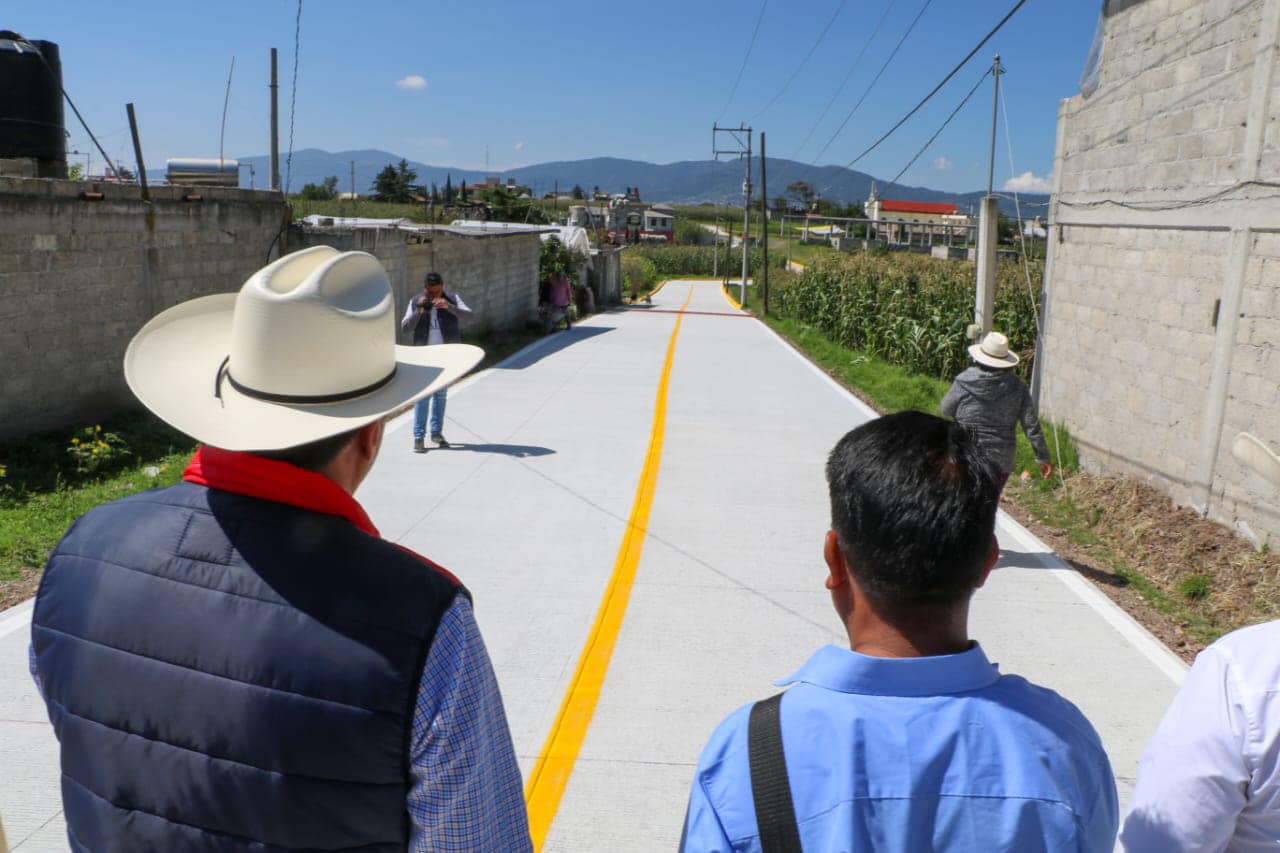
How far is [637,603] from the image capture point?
21.1ft

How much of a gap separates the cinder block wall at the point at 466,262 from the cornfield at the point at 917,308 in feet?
26.1

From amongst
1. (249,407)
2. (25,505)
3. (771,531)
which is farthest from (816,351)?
(249,407)

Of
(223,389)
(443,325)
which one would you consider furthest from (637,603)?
(443,325)

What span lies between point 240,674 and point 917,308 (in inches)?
803

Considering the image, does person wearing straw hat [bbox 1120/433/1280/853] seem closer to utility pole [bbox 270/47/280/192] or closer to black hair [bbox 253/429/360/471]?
black hair [bbox 253/429/360/471]

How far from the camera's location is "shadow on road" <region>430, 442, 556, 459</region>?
10.5 m

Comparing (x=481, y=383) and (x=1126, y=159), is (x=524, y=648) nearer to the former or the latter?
(x=1126, y=159)

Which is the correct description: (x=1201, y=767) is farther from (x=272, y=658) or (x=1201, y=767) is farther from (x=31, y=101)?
(x=31, y=101)

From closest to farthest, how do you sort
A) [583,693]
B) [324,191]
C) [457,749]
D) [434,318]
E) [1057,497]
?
[457,749] → [583,693] → [1057,497] → [434,318] → [324,191]

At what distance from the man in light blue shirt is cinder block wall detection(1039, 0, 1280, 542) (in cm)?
673

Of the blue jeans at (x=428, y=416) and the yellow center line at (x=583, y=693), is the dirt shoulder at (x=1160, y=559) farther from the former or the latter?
the blue jeans at (x=428, y=416)

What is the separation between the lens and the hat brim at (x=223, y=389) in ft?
6.07

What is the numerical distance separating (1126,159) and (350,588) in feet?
33.3

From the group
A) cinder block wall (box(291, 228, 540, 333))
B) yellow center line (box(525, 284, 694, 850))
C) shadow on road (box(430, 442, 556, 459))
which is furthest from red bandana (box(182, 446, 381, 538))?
cinder block wall (box(291, 228, 540, 333))
